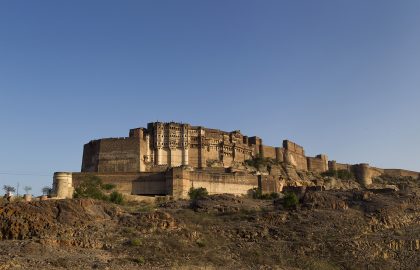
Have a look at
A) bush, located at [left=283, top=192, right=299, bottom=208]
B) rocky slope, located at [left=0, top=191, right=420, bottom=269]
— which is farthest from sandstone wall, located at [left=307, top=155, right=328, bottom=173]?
rocky slope, located at [left=0, top=191, right=420, bottom=269]

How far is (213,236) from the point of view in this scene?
1220 inches

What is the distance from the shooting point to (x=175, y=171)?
5078 cm

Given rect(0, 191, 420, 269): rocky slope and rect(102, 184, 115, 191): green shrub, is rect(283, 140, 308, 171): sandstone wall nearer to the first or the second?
rect(102, 184, 115, 191): green shrub

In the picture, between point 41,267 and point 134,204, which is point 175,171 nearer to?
point 134,204

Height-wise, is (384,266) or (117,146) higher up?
(117,146)

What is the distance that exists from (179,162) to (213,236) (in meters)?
29.4

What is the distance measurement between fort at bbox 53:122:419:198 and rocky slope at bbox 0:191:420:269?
1383 centimetres

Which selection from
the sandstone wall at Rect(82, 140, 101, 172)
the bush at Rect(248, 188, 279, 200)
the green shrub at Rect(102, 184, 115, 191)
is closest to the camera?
the bush at Rect(248, 188, 279, 200)

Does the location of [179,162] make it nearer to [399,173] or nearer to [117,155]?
[117,155]

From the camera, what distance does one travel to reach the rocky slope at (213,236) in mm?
25562

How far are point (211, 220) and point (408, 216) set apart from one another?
1308 cm

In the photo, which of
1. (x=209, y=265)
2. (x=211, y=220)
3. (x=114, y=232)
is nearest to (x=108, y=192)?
(x=211, y=220)

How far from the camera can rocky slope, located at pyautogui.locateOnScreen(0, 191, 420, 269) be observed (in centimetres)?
2556

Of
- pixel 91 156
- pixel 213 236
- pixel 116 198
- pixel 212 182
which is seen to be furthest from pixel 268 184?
pixel 213 236
